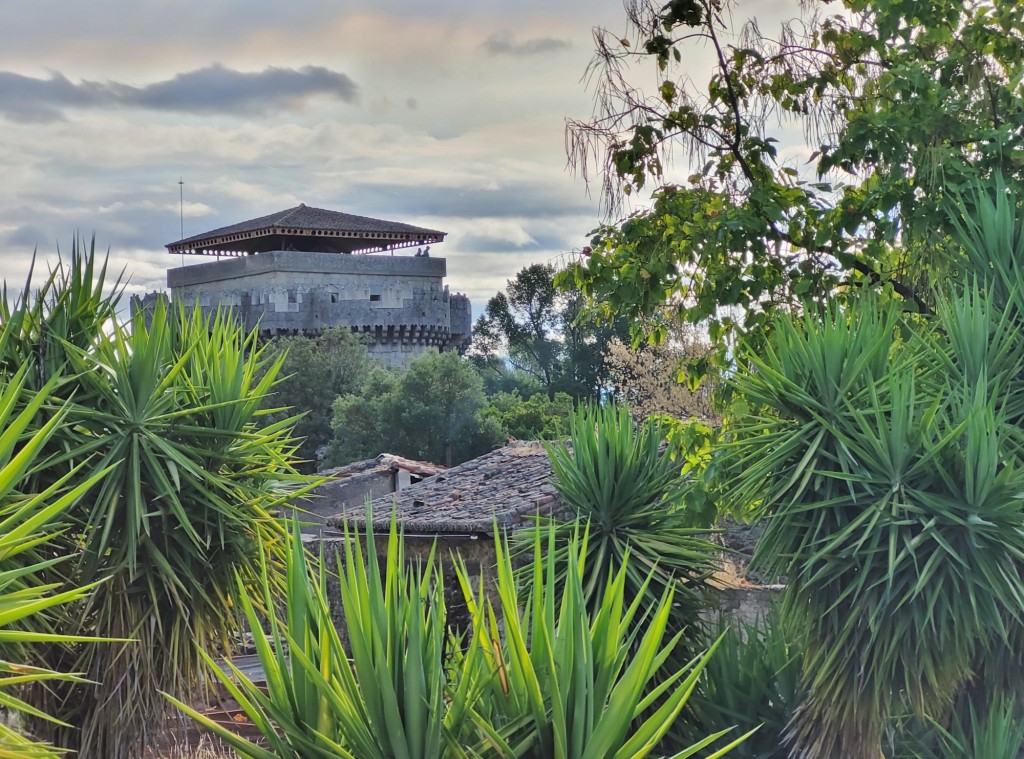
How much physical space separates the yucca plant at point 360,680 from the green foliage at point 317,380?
35893mm

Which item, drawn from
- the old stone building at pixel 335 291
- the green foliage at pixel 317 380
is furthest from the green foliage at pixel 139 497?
the old stone building at pixel 335 291

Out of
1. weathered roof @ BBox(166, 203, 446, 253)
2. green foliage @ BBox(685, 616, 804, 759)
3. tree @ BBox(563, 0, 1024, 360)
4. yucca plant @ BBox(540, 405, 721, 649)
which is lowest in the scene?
green foliage @ BBox(685, 616, 804, 759)

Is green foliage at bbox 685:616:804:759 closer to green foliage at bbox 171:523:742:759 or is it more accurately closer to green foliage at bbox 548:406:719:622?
green foliage at bbox 548:406:719:622

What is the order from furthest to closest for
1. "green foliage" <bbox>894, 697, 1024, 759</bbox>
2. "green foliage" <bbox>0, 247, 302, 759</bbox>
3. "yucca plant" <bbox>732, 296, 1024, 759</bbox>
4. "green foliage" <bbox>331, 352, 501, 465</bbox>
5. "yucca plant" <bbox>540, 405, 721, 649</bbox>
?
"green foliage" <bbox>331, 352, 501, 465</bbox> < "yucca plant" <bbox>540, 405, 721, 649</bbox> < "green foliage" <bbox>0, 247, 302, 759</bbox> < "green foliage" <bbox>894, 697, 1024, 759</bbox> < "yucca plant" <bbox>732, 296, 1024, 759</bbox>

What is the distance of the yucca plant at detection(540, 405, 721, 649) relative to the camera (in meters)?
6.26

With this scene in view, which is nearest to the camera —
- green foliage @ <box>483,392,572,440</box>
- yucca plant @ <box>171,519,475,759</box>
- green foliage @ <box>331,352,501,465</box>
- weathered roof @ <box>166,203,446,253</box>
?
yucca plant @ <box>171,519,475,759</box>

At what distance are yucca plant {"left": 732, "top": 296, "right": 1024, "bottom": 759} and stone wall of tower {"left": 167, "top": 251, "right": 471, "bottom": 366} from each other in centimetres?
3993

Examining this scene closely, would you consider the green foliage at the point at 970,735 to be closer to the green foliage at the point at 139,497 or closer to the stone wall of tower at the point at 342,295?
the green foliage at the point at 139,497

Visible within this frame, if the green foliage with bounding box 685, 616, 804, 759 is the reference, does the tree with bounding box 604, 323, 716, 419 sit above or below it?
above

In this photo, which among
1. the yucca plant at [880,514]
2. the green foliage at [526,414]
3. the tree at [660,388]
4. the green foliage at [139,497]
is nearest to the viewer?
the yucca plant at [880,514]

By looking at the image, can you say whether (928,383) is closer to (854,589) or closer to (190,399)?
(854,589)

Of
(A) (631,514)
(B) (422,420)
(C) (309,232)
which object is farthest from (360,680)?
(C) (309,232)

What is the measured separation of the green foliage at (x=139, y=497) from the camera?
219 inches

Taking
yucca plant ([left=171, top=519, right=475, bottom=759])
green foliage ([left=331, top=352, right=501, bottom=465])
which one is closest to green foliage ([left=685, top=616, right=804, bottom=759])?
yucca plant ([left=171, top=519, right=475, bottom=759])
